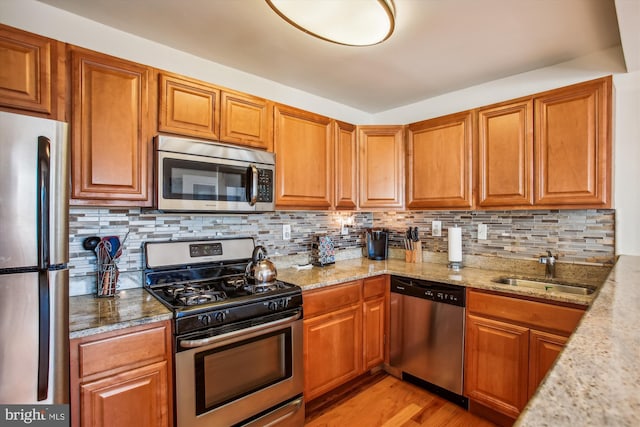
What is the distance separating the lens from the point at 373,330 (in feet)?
8.53

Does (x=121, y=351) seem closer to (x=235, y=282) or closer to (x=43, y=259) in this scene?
(x=43, y=259)

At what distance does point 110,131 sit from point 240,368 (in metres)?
1.43

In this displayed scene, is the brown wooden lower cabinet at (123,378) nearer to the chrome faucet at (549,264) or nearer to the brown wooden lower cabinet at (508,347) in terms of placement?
the brown wooden lower cabinet at (508,347)

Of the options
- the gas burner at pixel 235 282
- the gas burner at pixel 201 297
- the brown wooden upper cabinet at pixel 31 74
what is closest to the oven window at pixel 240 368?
the gas burner at pixel 201 297

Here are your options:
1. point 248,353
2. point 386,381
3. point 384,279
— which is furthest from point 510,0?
point 386,381

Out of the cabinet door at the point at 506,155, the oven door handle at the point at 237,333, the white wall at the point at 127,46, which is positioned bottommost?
the oven door handle at the point at 237,333

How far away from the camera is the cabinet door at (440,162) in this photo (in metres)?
2.53

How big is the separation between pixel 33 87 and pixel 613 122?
312cm

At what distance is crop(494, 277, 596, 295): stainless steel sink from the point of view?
2105mm

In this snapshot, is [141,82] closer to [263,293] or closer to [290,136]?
[290,136]

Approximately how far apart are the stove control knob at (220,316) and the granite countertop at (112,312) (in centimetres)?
21

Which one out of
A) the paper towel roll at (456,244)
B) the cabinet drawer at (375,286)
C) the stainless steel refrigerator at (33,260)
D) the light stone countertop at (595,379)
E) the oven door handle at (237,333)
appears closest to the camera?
the light stone countertop at (595,379)

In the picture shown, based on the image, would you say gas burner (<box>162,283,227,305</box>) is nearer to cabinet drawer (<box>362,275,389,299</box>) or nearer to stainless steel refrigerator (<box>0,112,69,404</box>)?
stainless steel refrigerator (<box>0,112,69,404</box>)

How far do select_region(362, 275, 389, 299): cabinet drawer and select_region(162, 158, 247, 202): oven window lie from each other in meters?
1.16
